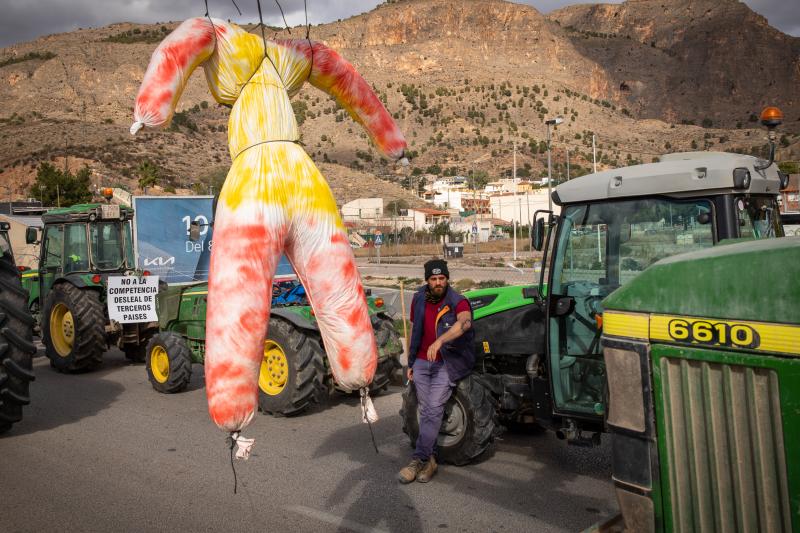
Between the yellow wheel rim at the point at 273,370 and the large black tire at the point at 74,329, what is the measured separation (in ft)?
13.5

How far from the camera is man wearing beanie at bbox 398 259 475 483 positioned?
585 cm

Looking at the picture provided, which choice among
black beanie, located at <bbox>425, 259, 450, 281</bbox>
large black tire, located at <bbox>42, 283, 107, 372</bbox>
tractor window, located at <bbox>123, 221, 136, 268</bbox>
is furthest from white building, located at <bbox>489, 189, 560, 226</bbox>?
black beanie, located at <bbox>425, 259, 450, 281</bbox>

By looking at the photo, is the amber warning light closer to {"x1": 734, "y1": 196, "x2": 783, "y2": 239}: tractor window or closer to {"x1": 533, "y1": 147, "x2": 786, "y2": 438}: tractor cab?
{"x1": 533, "y1": 147, "x2": 786, "y2": 438}: tractor cab

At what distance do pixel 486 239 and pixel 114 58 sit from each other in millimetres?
105295

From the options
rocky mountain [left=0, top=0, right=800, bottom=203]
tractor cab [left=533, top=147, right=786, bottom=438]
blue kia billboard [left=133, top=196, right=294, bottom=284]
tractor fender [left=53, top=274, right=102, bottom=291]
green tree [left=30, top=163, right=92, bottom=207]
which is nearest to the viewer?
tractor cab [left=533, top=147, right=786, bottom=438]

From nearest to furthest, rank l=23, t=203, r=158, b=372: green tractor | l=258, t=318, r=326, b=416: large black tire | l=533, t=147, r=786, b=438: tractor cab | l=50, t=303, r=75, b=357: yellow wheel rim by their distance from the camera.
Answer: l=533, t=147, r=786, b=438: tractor cab, l=258, t=318, r=326, b=416: large black tire, l=23, t=203, r=158, b=372: green tractor, l=50, t=303, r=75, b=357: yellow wheel rim

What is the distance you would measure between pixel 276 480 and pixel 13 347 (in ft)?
11.5

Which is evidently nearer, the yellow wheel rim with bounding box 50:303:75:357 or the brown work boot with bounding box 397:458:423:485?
the brown work boot with bounding box 397:458:423:485

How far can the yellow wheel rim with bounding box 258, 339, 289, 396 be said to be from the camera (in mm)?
8484

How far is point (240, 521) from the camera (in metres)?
5.29

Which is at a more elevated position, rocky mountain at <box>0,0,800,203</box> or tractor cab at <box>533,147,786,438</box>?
rocky mountain at <box>0,0,800,203</box>

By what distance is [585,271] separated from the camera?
5617mm

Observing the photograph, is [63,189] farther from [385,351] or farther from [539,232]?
[539,232]

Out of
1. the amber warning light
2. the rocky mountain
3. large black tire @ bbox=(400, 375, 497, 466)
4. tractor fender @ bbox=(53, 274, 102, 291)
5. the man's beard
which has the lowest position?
large black tire @ bbox=(400, 375, 497, 466)
